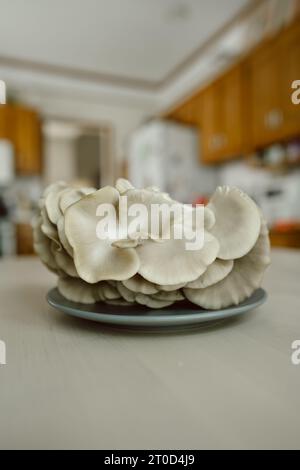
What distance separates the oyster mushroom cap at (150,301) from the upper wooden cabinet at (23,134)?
427cm

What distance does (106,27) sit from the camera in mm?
3268

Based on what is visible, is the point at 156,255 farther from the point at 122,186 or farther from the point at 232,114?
the point at 232,114

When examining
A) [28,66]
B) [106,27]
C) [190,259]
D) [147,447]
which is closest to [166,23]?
[106,27]

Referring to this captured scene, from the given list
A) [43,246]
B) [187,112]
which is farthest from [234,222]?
[187,112]

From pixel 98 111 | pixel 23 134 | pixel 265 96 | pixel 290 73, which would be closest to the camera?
pixel 290 73

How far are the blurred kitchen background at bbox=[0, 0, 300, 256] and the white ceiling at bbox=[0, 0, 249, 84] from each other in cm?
1

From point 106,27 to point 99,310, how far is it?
11.6 feet

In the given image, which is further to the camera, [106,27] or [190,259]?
[106,27]

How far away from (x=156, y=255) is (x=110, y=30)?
3572 millimetres

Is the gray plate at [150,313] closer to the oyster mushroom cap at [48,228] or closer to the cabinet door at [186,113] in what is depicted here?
the oyster mushroom cap at [48,228]

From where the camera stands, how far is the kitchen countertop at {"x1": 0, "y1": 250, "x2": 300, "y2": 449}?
212 millimetres

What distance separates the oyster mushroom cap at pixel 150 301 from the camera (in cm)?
40

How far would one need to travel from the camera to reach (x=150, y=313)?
15.5 inches
